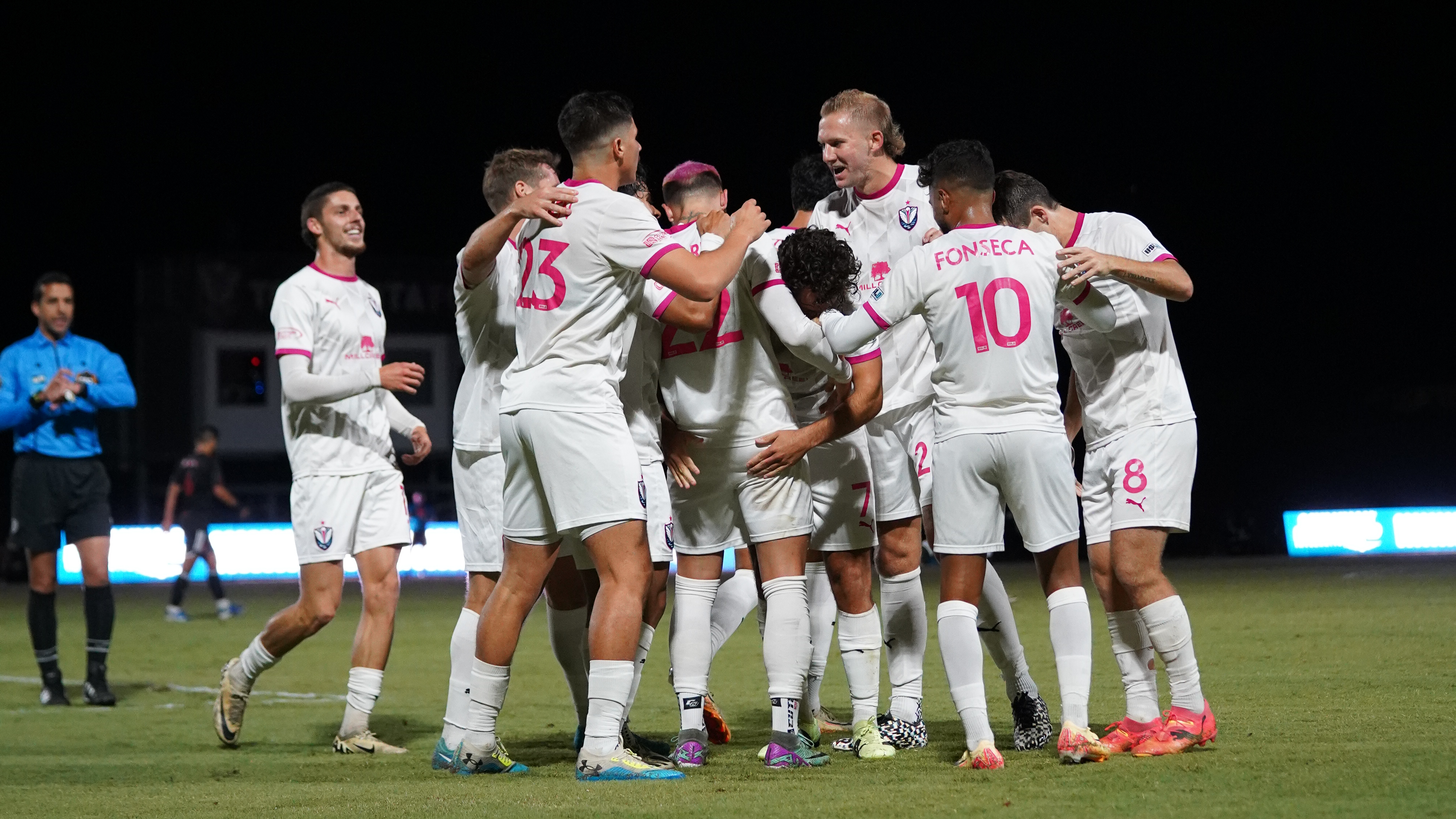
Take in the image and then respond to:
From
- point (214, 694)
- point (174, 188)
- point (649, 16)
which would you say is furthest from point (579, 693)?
point (174, 188)

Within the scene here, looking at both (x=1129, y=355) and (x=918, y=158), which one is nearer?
(x=1129, y=355)

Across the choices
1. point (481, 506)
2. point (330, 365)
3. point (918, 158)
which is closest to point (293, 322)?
point (330, 365)

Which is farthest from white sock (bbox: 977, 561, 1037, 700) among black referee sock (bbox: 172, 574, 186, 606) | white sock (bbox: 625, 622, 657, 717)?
black referee sock (bbox: 172, 574, 186, 606)

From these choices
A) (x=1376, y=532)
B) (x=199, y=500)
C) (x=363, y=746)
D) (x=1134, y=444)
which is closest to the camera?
(x=1134, y=444)

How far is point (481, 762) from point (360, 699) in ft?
4.30

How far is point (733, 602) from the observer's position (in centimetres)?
620

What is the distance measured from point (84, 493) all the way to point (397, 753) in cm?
343

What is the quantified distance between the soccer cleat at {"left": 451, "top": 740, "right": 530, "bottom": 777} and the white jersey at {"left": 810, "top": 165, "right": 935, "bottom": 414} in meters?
2.06

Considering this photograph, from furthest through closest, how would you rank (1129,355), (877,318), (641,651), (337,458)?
(337,458) < (641,651) < (1129,355) < (877,318)

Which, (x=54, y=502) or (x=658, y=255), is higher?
(x=658, y=255)

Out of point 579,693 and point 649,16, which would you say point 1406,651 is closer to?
point 579,693

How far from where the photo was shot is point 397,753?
586cm

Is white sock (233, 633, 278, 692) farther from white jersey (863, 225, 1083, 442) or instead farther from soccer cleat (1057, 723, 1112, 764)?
soccer cleat (1057, 723, 1112, 764)

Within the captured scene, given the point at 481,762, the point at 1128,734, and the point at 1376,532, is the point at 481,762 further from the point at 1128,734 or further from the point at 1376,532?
the point at 1376,532
